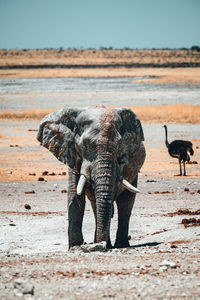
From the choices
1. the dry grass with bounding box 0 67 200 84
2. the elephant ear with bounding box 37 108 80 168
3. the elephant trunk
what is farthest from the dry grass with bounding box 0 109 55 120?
the elephant trunk

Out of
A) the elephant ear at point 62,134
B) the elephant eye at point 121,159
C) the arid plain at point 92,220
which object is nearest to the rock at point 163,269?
the arid plain at point 92,220

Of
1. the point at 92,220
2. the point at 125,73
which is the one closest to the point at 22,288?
the point at 92,220

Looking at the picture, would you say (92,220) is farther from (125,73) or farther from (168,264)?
(125,73)

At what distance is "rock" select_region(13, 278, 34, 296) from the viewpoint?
7.24m

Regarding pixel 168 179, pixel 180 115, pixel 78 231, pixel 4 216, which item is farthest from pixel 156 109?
pixel 78 231

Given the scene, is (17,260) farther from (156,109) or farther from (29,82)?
(29,82)

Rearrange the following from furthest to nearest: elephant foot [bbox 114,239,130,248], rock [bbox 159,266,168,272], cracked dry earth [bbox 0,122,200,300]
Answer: elephant foot [bbox 114,239,130,248] → rock [bbox 159,266,168,272] → cracked dry earth [bbox 0,122,200,300]

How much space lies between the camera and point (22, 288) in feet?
24.0

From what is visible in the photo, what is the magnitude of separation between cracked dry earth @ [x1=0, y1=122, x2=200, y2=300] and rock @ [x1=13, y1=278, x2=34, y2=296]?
11 mm

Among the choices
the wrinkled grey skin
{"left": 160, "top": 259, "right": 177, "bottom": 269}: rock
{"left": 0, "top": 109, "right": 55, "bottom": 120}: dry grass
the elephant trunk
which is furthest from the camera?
{"left": 0, "top": 109, "right": 55, "bottom": 120}: dry grass

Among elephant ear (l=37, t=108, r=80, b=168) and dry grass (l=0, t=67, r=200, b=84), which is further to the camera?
dry grass (l=0, t=67, r=200, b=84)

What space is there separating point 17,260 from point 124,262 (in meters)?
1.66

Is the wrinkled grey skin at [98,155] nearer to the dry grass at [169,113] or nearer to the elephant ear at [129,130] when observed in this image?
the elephant ear at [129,130]

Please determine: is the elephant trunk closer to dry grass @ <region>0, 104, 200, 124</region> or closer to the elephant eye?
the elephant eye
